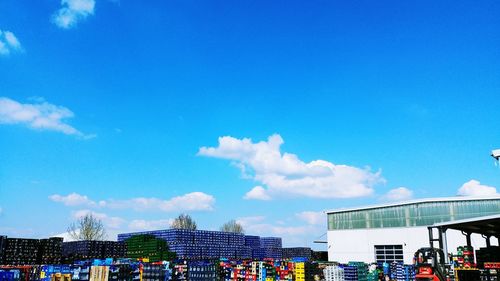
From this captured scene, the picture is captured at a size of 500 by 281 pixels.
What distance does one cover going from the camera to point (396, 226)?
113ft

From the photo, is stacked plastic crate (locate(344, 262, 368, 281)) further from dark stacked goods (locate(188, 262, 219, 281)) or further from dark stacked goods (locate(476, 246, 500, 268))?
dark stacked goods (locate(188, 262, 219, 281))

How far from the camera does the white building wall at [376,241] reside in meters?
32.4

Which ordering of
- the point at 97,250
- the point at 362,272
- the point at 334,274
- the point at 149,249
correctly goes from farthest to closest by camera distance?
the point at 149,249 → the point at 97,250 → the point at 362,272 → the point at 334,274

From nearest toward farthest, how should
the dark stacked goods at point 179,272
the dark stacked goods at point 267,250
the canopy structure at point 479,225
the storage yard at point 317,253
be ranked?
the storage yard at point 317,253 → the canopy structure at point 479,225 → the dark stacked goods at point 179,272 → the dark stacked goods at point 267,250

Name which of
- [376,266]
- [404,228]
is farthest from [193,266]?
[404,228]

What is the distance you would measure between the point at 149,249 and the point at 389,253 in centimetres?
1925

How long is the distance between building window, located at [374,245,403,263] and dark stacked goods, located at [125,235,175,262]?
1690cm

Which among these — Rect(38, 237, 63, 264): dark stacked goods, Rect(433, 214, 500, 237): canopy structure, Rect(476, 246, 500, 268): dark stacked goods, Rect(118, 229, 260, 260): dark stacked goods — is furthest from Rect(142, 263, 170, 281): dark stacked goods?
Rect(118, 229, 260, 260): dark stacked goods

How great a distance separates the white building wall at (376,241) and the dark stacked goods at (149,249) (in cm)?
1520

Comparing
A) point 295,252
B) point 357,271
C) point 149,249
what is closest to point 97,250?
point 149,249

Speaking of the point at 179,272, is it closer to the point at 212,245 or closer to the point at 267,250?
the point at 212,245

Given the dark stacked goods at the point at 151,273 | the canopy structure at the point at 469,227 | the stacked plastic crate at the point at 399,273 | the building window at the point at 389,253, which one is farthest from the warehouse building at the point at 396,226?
the dark stacked goods at the point at 151,273

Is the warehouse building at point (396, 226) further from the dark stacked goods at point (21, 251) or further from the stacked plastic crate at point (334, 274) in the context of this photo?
the dark stacked goods at point (21, 251)

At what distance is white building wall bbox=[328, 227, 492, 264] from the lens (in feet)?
106
